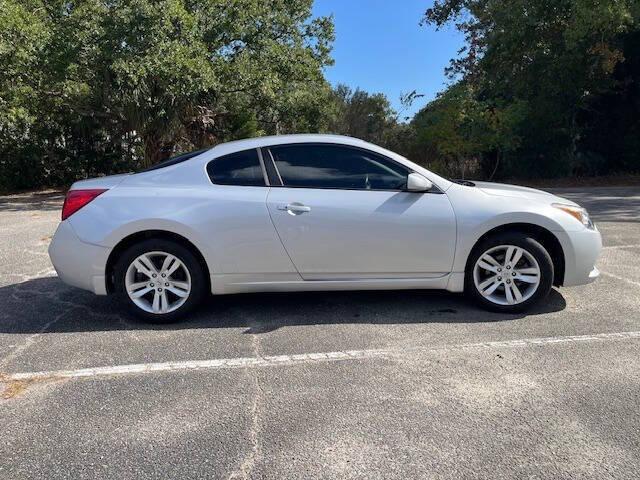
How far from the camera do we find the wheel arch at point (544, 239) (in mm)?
4641

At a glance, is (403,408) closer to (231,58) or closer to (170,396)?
(170,396)

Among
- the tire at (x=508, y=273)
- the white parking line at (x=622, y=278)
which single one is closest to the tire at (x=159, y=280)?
the tire at (x=508, y=273)

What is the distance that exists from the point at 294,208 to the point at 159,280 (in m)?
1.31

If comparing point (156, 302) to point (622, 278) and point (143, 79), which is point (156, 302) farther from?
point (143, 79)

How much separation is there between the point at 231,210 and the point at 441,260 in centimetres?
185

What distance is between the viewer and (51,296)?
5.42 metres

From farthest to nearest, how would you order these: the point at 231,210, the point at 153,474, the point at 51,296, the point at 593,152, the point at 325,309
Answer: the point at 593,152
the point at 51,296
the point at 325,309
the point at 231,210
the point at 153,474

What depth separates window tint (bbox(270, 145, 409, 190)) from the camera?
4.61 meters

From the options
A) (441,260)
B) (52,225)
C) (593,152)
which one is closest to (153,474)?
(441,260)

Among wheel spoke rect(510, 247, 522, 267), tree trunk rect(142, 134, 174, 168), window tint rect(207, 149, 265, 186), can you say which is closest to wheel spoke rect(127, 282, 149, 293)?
window tint rect(207, 149, 265, 186)

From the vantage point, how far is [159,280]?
178 inches

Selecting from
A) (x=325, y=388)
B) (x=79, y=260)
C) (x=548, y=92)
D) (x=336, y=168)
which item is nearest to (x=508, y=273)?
(x=336, y=168)

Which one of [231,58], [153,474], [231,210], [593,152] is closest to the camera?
[153,474]

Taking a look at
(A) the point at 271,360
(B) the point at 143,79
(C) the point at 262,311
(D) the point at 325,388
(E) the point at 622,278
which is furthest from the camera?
(B) the point at 143,79
